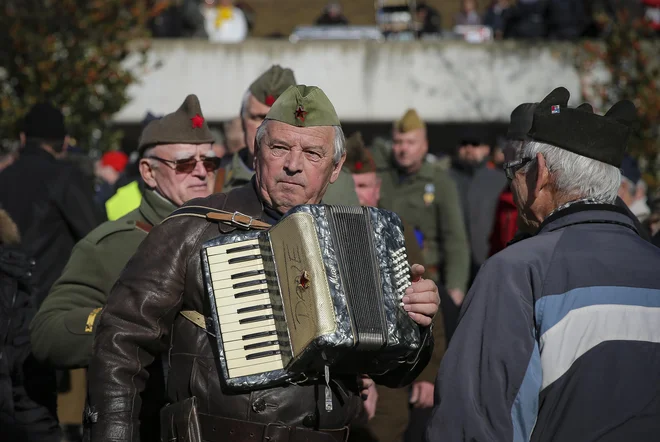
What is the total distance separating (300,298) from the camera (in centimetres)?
392

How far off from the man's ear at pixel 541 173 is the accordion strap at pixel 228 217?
40.4 inches

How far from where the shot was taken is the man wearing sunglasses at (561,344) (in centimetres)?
343

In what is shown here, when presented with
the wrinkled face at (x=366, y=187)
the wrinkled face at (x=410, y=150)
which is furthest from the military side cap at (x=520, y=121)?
the wrinkled face at (x=410, y=150)

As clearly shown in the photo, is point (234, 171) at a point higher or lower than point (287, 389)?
higher

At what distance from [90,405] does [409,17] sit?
55.3 feet

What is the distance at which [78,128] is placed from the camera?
1459 cm

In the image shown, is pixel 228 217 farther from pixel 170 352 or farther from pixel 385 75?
pixel 385 75

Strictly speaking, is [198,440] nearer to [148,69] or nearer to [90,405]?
[90,405]

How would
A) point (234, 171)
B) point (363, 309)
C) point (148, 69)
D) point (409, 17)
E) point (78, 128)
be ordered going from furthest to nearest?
point (409, 17) < point (148, 69) < point (78, 128) < point (234, 171) < point (363, 309)

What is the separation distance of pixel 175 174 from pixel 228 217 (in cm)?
139

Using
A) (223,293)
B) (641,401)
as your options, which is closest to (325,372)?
(223,293)

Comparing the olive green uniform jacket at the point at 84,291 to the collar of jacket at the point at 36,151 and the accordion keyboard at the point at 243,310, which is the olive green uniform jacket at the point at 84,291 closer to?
the accordion keyboard at the point at 243,310

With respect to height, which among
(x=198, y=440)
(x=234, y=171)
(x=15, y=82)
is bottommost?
(x=198, y=440)

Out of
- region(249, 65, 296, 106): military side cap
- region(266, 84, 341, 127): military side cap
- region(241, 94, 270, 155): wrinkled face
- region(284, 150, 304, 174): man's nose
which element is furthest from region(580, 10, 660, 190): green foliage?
region(284, 150, 304, 174): man's nose
